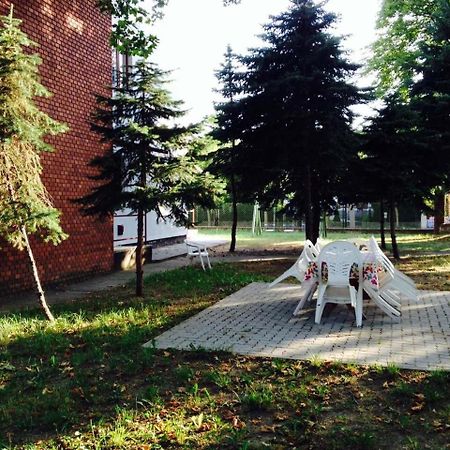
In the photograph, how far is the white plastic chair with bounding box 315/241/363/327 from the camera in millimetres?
6707

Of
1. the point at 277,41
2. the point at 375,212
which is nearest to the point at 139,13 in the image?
the point at 277,41

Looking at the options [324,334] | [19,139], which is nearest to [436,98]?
[324,334]

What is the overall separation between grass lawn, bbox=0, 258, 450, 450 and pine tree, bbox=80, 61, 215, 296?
2797mm

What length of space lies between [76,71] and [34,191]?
5.51 meters

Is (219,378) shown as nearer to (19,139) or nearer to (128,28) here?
(19,139)

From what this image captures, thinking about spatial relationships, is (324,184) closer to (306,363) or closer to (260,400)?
(306,363)

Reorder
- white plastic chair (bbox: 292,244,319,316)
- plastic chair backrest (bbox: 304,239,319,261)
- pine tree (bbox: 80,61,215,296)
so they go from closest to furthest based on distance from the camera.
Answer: white plastic chair (bbox: 292,244,319,316), plastic chair backrest (bbox: 304,239,319,261), pine tree (bbox: 80,61,215,296)

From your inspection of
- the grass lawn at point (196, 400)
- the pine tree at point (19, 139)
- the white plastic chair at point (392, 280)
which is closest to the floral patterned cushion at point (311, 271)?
the white plastic chair at point (392, 280)

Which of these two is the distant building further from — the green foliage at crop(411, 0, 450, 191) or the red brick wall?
the green foliage at crop(411, 0, 450, 191)

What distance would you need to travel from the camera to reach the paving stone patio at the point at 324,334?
17.2 ft

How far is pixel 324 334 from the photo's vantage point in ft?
20.1

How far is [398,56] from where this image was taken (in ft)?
82.1

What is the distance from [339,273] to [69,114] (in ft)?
24.3

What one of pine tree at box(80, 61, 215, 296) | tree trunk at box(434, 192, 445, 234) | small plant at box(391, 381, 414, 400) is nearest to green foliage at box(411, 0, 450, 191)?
tree trunk at box(434, 192, 445, 234)
